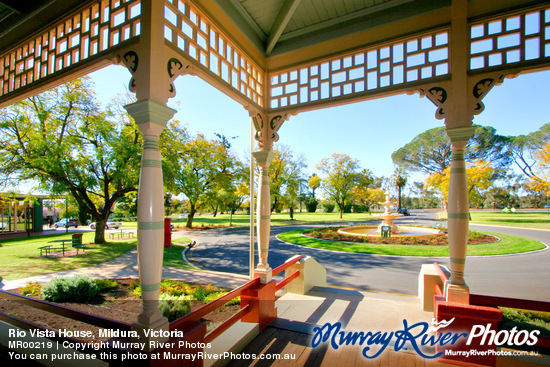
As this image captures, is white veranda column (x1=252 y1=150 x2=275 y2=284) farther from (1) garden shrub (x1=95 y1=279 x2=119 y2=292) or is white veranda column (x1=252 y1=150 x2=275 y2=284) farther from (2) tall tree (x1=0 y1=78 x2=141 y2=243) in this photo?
(2) tall tree (x1=0 y1=78 x2=141 y2=243)

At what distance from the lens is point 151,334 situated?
1856 millimetres

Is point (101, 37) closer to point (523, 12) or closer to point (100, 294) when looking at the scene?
point (523, 12)

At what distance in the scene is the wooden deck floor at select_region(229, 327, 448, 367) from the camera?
2555mm

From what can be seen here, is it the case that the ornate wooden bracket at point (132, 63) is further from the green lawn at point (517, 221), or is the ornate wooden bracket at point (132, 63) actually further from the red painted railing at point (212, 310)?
the green lawn at point (517, 221)

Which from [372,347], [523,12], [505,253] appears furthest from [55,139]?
[505,253]

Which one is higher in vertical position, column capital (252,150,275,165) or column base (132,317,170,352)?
column capital (252,150,275,165)

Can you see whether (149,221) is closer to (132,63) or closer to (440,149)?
(132,63)

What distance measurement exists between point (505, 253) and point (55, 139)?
18.2m

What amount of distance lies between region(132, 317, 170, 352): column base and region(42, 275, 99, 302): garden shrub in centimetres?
440

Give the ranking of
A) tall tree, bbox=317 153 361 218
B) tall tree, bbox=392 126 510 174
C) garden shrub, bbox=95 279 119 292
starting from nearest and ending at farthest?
1. garden shrub, bbox=95 279 119 292
2. tall tree, bbox=317 153 361 218
3. tall tree, bbox=392 126 510 174

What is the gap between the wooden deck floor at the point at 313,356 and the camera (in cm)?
255

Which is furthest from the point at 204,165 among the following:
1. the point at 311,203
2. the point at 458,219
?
the point at 311,203

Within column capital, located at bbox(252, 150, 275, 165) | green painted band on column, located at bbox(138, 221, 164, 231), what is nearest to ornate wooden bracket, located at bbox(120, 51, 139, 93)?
green painted band on column, located at bbox(138, 221, 164, 231)

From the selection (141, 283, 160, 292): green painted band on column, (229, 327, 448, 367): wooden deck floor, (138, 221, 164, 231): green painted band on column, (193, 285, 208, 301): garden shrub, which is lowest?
(193, 285, 208, 301): garden shrub
